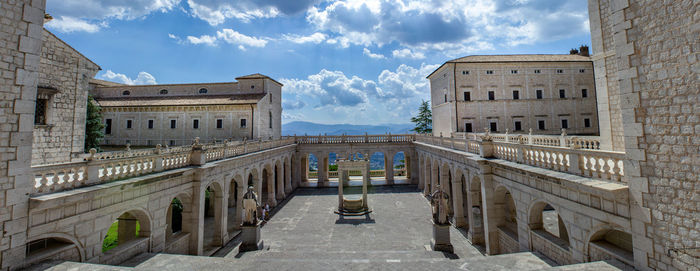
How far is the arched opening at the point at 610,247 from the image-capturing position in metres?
6.43

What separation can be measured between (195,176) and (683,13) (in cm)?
1568

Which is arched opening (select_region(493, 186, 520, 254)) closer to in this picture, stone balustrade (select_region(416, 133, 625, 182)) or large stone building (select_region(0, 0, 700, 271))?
large stone building (select_region(0, 0, 700, 271))

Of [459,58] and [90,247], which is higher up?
[459,58]

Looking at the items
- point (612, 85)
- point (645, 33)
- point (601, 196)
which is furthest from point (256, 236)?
point (612, 85)

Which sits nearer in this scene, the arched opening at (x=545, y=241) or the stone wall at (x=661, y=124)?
the stone wall at (x=661, y=124)

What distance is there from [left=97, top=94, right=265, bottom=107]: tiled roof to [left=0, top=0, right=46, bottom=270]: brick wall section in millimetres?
25495

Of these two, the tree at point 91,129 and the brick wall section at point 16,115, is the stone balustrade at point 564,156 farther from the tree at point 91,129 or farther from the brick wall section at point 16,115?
the tree at point 91,129

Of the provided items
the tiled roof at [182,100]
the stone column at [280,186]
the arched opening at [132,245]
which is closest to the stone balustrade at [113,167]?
the arched opening at [132,245]

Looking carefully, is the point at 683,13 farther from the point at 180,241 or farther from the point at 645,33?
the point at 180,241

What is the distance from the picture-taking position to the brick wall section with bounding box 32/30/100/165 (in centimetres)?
1605

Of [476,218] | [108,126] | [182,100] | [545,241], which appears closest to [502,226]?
[476,218]

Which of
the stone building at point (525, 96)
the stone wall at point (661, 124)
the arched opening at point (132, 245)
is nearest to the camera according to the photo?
the stone wall at point (661, 124)

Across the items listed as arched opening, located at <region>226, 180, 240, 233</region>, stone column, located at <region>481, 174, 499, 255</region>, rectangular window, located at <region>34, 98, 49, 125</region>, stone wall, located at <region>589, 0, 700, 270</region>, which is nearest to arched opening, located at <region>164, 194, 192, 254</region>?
arched opening, located at <region>226, 180, 240, 233</region>

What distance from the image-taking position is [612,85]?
1372 centimetres
